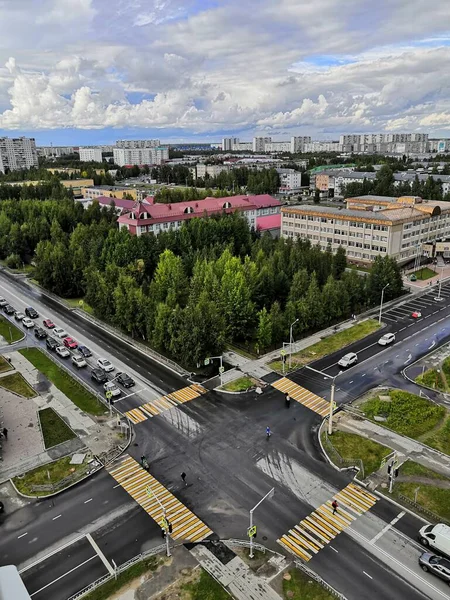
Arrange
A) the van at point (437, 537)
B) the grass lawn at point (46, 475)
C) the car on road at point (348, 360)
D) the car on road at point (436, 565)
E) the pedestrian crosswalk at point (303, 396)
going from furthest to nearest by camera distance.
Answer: the car on road at point (348, 360), the pedestrian crosswalk at point (303, 396), the grass lawn at point (46, 475), the van at point (437, 537), the car on road at point (436, 565)

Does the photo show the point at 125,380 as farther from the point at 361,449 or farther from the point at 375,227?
the point at 375,227

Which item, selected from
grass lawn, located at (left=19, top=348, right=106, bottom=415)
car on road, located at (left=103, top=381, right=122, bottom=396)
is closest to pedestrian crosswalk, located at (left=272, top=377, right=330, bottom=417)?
car on road, located at (left=103, top=381, right=122, bottom=396)

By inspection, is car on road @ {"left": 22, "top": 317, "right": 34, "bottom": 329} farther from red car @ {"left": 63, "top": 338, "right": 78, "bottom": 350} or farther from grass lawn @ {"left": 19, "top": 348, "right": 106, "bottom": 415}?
red car @ {"left": 63, "top": 338, "right": 78, "bottom": 350}

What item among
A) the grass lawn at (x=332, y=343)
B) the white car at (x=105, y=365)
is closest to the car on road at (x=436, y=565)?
the grass lawn at (x=332, y=343)

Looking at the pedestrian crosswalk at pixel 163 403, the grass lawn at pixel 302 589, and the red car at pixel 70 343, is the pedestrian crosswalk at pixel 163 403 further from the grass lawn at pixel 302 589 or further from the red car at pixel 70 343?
the grass lawn at pixel 302 589

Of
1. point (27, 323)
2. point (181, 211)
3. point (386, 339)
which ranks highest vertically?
point (181, 211)

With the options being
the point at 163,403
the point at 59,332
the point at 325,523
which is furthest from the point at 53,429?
the point at 325,523
